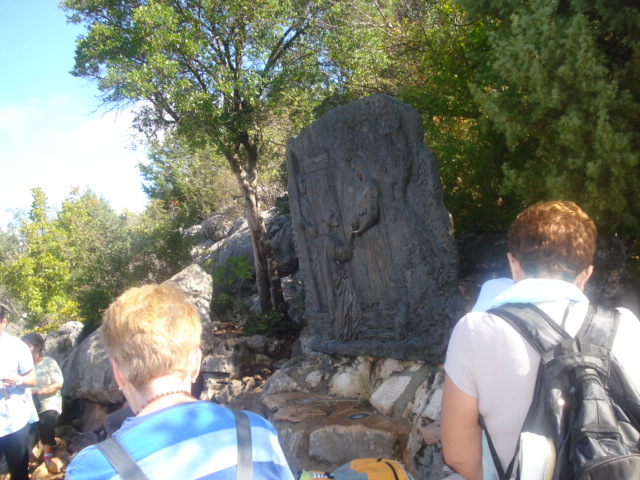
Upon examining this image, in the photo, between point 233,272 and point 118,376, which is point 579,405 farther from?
point 233,272

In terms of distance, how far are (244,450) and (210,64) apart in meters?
8.21

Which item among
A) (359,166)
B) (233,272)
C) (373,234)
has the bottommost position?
(233,272)

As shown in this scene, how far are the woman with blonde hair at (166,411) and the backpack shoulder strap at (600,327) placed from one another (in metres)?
1.02

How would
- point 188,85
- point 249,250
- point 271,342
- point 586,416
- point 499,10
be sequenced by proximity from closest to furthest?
point 586,416 < point 499,10 < point 188,85 < point 271,342 < point 249,250

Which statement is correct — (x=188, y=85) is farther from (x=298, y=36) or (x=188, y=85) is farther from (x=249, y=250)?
(x=249, y=250)

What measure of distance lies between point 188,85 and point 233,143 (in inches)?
64.1

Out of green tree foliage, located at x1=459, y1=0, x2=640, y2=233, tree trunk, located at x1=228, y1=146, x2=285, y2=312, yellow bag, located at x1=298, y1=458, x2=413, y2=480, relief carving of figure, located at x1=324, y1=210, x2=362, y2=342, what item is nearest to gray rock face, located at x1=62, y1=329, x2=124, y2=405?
tree trunk, located at x1=228, y1=146, x2=285, y2=312

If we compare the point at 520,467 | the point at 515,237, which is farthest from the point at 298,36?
the point at 520,467

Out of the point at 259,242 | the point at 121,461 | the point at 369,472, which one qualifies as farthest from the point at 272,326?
the point at 121,461

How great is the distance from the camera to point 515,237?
1.94 metres

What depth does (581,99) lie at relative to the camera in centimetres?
522

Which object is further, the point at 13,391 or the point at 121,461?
the point at 13,391

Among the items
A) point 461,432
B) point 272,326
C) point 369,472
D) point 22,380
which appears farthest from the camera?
point 272,326

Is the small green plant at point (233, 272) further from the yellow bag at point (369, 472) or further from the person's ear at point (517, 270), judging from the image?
the person's ear at point (517, 270)
